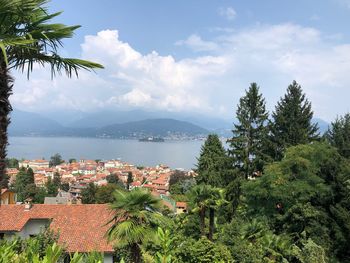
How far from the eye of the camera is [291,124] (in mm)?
26516

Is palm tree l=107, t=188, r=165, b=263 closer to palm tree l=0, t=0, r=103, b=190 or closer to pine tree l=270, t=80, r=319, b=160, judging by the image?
palm tree l=0, t=0, r=103, b=190

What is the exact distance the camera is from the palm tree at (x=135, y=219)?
849 cm

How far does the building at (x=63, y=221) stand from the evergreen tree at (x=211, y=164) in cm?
1181

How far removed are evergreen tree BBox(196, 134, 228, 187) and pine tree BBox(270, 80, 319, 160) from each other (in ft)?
16.6

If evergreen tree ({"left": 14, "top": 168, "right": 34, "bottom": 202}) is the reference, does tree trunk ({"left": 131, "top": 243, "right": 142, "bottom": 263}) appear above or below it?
above

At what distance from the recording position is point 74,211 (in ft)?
71.6

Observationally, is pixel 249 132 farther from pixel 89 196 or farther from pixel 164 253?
pixel 89 196

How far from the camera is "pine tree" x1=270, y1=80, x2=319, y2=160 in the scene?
85.9 ft

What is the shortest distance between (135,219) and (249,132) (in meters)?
20.8

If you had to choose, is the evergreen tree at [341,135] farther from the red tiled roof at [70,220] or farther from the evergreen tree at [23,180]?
the evergreen tree at [23,180]

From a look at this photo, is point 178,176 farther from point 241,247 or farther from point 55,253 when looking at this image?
point 55,253

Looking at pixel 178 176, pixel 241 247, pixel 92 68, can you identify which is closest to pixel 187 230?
pixel 241 247

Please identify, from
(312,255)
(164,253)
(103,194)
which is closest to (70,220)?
(312,255)

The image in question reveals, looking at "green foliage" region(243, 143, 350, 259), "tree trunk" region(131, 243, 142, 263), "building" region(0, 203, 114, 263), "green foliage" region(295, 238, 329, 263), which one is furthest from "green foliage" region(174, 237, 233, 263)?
"building" region(0, 203, 114, 263)
